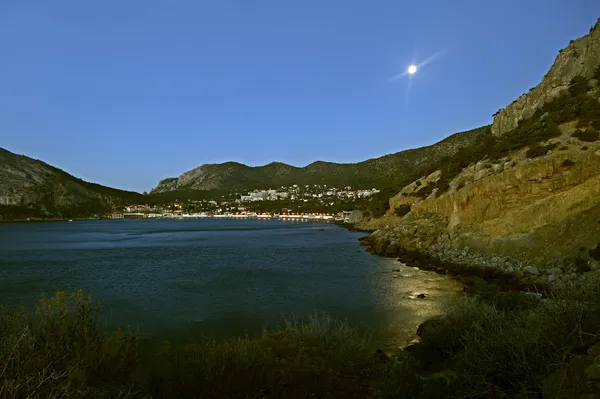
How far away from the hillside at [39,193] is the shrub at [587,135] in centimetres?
17433

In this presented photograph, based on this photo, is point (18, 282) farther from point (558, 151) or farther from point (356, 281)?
point (558, 151)

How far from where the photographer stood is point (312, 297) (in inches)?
795

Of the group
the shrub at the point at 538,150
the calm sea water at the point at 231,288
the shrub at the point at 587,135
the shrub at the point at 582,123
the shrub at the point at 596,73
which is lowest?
the calm sea water at the point at 231,288

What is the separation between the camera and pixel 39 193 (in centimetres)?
15638

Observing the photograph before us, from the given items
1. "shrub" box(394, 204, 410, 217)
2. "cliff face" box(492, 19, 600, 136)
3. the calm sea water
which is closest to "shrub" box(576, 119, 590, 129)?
"cliff face" box(492, 19, 600, 136)

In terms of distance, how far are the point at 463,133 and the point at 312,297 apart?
376 feet

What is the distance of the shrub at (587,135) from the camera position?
28.5 meters

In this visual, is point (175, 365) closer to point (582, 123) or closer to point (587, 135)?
point (587, 135)

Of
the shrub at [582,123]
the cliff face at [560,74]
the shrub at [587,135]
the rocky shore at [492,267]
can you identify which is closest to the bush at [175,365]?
the rocky shore at [492,267]

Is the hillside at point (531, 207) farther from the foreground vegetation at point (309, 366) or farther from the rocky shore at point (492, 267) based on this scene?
the foreground vegetation at point (309, 366)

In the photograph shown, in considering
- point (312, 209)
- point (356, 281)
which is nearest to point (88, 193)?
point (312, 209)

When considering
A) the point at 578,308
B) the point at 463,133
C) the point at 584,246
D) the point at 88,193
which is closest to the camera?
the point at 578,308

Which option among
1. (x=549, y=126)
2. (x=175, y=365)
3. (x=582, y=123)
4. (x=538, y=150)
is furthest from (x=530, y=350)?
(x=549, y=126)

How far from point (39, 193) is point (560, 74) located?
182 meters
